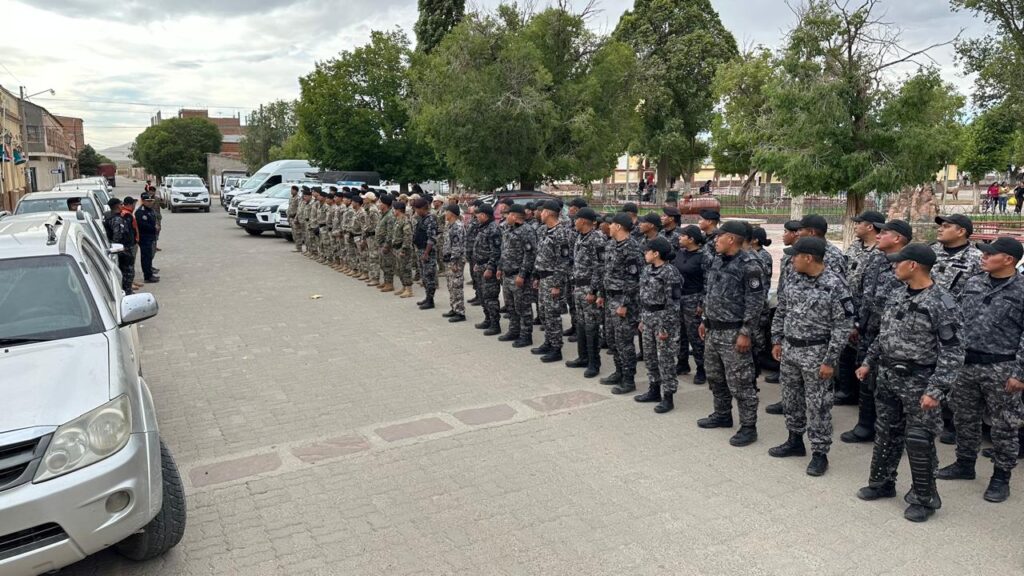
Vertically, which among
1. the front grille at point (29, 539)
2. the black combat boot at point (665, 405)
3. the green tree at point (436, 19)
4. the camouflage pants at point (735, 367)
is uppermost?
the green tree at point (436, 19)

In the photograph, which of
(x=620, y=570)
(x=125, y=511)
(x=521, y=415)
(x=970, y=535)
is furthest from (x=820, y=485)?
(x=125, y=511)

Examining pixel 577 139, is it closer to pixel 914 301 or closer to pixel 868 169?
pixel 868 169

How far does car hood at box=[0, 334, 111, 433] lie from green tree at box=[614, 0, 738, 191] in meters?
31.0

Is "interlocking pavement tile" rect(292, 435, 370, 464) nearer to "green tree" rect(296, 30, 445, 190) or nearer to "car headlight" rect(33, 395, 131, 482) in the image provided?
"car headlight" rect(33, 395, 131, 482)

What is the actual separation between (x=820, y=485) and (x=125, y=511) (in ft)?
13.9

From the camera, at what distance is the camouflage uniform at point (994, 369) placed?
15.5 ft

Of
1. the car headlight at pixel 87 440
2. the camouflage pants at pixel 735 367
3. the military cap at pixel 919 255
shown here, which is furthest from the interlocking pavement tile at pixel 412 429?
the military cap at pixel 919 255

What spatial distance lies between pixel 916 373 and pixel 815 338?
2.43 ft

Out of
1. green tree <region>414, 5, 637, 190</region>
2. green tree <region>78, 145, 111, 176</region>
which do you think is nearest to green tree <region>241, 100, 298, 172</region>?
green tree <region>414, 5, 637, 190</region>

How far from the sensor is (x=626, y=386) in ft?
23.3

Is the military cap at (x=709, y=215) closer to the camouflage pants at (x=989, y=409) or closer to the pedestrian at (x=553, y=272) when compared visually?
the pedestrian at (x=553, y=272)

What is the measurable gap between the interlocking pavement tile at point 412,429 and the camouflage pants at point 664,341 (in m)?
1.98

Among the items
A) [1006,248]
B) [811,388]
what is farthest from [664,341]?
[1006,248]

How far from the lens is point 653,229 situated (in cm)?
701
